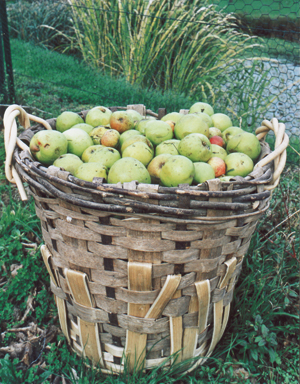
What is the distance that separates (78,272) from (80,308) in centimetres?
19

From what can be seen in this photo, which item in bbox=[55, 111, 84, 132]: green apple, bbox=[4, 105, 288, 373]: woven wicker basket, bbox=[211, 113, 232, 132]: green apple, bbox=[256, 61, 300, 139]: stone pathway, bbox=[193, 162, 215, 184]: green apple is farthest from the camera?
bbox=[256, 61, 300, 139]: stone pathway

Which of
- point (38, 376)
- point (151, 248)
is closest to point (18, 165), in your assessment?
point (151, 248)

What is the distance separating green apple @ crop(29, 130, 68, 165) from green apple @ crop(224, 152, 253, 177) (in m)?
0.71

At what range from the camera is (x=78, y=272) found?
4.02ft

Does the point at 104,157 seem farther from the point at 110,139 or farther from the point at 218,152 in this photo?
the point at 218,152

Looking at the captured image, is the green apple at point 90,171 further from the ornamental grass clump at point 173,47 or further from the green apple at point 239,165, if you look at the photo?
the ornamental grass clump at point 173,47

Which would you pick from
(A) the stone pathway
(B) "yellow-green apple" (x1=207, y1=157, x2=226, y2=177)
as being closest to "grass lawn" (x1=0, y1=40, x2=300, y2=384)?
(B) "yellow-green apple" (x1=207, y1=157, x2=226, y2=177)

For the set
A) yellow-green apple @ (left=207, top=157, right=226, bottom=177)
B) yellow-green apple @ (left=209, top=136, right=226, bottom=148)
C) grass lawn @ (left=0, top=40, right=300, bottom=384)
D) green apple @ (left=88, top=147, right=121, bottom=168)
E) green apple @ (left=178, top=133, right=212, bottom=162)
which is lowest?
grass lawn @ (left=0, top=40, right=300, bottom=384)

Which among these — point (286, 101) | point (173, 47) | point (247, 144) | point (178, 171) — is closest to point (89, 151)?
point (178, 171)

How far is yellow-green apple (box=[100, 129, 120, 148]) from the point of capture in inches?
58.6

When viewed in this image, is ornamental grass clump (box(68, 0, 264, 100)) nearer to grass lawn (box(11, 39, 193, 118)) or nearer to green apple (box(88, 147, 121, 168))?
grass lawn (box(11, 39, 193, 118))

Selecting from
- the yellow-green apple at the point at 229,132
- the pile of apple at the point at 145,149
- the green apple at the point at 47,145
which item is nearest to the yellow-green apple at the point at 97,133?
the pile of apple at the point at 145,149

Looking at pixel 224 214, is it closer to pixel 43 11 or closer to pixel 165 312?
pixel 165 312

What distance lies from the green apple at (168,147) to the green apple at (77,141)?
12.8 inches
